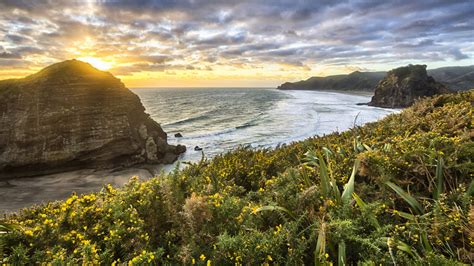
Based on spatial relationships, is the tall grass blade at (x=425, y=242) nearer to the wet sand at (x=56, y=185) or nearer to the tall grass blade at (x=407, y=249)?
the tall grass blade at (x=407, y=249)

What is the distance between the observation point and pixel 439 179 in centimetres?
316

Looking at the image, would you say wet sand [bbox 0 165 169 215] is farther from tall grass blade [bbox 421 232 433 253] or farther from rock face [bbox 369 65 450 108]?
rock face [bbox 369 65 450 108]

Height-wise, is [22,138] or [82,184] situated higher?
[22,138]

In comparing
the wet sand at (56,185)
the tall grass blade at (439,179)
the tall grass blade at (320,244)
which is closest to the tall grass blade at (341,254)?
the tall grass blade at (320,244)

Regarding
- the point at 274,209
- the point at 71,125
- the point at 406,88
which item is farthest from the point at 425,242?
the point at 406,88

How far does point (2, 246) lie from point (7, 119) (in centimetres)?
2351

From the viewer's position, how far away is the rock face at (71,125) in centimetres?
1892

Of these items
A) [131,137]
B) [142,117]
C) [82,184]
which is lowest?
[82,184]

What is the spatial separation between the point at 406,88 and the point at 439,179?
247ft

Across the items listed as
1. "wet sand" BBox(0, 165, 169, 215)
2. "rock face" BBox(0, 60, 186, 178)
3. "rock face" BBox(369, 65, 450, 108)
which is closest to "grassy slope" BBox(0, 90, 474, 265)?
"wet sand" BBox(0, 165, 169, 215)

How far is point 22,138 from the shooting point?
19.0m

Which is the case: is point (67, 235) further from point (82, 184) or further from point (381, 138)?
point (82, 184)

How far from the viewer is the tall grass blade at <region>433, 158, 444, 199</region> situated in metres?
3.04

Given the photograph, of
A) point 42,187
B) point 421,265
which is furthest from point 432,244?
point 42,187
